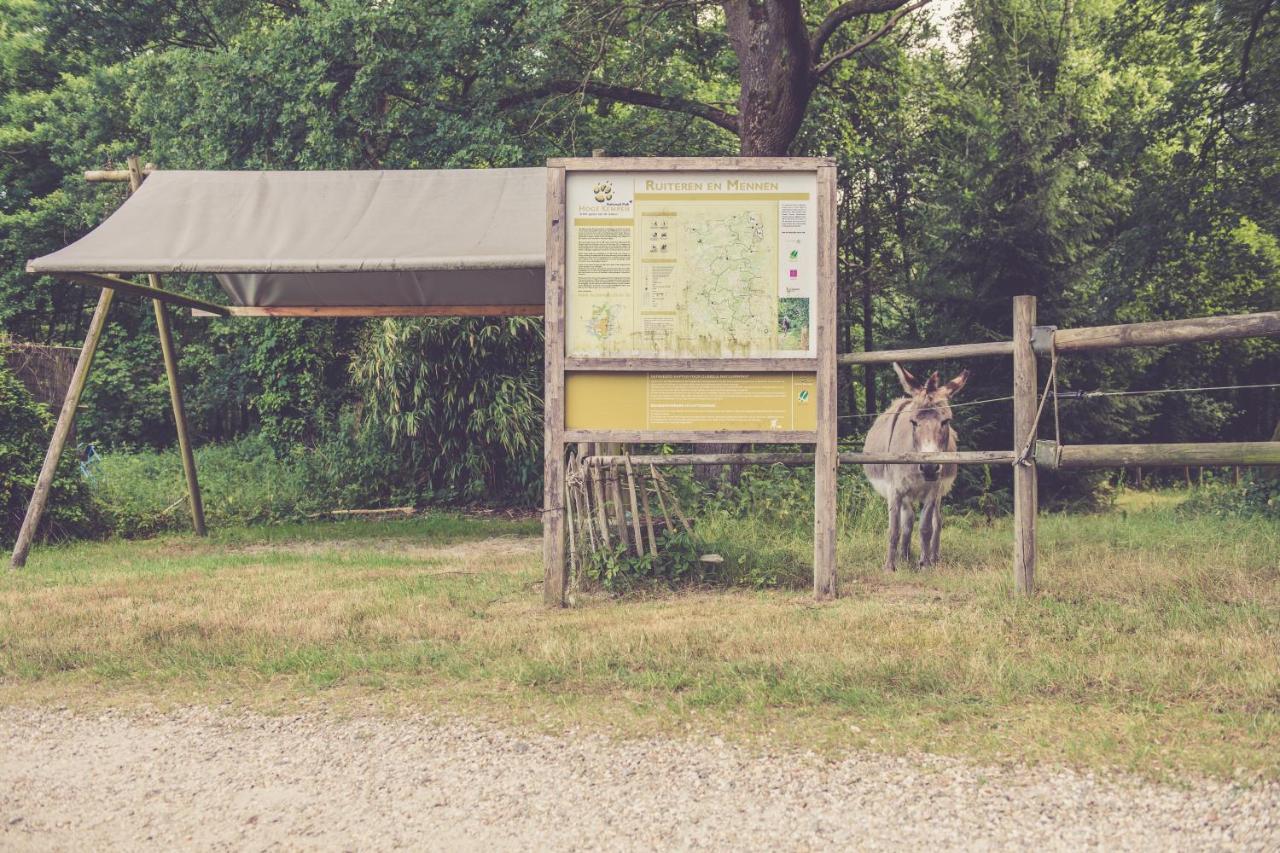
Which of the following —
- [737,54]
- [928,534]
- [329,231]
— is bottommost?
[928,534]

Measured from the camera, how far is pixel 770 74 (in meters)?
12.6

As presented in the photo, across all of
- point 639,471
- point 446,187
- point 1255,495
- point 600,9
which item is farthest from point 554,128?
point 1255,495

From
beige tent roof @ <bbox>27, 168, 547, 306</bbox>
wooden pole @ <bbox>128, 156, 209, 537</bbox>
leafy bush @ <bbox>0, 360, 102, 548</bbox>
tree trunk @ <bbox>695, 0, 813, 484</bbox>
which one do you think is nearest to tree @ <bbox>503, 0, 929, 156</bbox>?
tree trunk @ <bbox>695, 0, 813, 484</bbox>

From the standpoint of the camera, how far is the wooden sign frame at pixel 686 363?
680 centimetres

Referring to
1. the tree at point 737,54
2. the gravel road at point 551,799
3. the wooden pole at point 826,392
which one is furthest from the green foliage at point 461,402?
the gravel road at point 551,799

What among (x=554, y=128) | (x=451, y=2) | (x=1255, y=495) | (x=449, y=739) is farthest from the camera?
→ (x=554, y=128)

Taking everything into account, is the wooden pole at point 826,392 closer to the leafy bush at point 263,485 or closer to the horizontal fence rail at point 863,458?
the horizontal fence rail at point 863,458

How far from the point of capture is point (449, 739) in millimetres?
4148

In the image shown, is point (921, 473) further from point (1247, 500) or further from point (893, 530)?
point (1247, 500)

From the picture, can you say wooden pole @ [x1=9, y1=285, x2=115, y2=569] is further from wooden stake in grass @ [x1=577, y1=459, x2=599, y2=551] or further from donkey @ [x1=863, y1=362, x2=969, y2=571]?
donkey @ [x1=863, y1=362, x2=969, y2=571]

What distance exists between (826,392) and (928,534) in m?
2.35

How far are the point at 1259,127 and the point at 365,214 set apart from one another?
1230 cm

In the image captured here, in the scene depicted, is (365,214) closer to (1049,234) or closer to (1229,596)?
(1229,596)

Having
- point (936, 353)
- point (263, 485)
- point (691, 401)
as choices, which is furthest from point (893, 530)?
point (263, 485)
